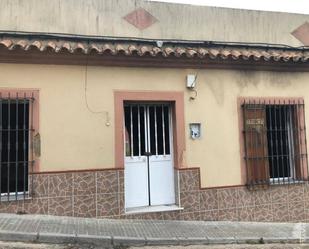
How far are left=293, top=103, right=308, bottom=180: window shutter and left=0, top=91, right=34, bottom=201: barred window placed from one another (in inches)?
221

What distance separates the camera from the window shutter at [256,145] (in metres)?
8.25

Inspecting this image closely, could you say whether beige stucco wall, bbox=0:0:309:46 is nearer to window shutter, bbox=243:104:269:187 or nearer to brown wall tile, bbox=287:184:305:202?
window shutter, bbox=243:104:269:187

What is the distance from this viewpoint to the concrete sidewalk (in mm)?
5964

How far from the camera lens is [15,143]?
6996 mm

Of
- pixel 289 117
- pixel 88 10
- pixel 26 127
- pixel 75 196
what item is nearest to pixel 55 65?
pixel 26 127

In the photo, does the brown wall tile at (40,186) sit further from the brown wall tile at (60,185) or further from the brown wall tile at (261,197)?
the brown wall tile at (261,197)

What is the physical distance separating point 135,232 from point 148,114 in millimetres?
2450

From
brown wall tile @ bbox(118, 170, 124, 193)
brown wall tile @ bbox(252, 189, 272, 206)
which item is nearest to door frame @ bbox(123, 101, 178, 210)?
brown wall tile @ bbox(118, 170, 124, 193)

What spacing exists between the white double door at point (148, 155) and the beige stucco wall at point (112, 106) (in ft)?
1.44

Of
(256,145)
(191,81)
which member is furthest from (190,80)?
(256,145)

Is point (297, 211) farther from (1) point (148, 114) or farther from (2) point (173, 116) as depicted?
(1) point (148, 114)

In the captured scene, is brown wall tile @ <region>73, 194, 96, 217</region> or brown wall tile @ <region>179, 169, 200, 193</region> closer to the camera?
brown wall tile @ <region>73, 194, 96, 217</region>

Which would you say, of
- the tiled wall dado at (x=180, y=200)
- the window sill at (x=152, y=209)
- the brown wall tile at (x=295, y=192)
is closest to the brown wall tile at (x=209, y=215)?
the tiled wall dado at (x=180, y=200)

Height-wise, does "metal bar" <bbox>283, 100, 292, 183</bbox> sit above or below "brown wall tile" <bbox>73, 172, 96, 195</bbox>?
above
